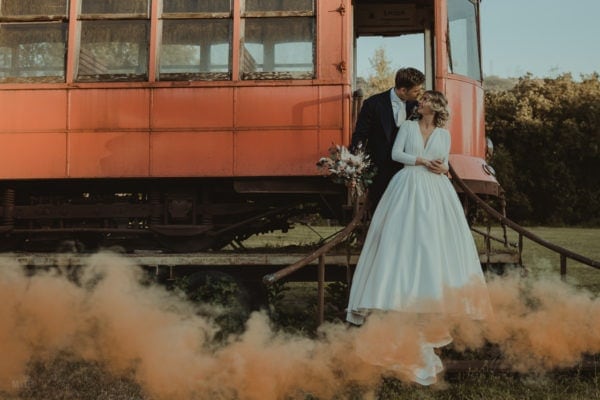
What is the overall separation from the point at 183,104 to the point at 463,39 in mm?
3207

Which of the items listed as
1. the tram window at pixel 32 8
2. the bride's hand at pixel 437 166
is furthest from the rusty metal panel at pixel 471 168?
the tram window at pixel 32 8

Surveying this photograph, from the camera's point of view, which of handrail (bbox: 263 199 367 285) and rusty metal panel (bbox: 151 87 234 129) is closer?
handrail (bbox: 263 199 367 285)

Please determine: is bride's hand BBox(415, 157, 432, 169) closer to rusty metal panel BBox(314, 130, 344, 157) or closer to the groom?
the groom

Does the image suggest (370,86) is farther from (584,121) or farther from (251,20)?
(251,20)

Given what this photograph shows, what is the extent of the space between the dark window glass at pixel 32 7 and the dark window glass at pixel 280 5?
1.99 metres

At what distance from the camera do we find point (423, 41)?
26.0 feet

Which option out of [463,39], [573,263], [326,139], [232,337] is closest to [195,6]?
[326,139]

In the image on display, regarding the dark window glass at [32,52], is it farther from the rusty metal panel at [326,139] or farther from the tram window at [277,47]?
the rusty metal panel at [326,139]

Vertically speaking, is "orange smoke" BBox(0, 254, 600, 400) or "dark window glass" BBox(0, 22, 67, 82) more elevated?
"dark window glass" BBox(0, 22, 67, 82)

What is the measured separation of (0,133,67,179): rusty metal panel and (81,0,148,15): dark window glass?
1.36 m

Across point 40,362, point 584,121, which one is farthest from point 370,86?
point 40,362

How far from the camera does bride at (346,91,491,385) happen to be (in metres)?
4.51

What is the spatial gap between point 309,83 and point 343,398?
10.9 feet

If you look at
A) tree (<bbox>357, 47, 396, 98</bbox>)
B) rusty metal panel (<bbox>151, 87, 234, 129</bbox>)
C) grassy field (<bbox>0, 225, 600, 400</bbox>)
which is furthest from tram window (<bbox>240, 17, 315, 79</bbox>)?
tree (<bbox>357, 47, 396, 98</bbox>)
